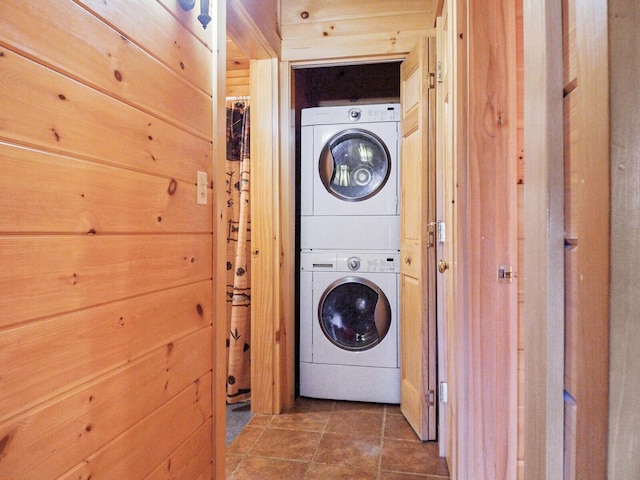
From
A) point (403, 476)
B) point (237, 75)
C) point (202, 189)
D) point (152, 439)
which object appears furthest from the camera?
point (237, 75)

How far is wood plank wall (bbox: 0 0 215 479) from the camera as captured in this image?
2.27ft

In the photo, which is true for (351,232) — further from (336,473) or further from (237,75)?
(237,75)

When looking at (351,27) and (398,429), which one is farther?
(351,27)

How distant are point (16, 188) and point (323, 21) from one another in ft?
7.06

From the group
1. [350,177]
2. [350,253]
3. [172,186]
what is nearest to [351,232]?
[350,253]

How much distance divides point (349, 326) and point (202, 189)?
60.8 inches

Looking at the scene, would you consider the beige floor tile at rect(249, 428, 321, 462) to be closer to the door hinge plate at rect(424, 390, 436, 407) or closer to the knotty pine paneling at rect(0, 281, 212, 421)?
the door hinge plate at rect(424, 390, 436, 407)

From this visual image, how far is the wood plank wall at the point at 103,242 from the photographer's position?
2.27 ft

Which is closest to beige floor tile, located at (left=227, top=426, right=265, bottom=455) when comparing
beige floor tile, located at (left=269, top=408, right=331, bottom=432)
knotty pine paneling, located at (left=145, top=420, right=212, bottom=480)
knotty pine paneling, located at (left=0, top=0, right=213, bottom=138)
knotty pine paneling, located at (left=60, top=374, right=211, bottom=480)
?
beige floor tile, located at (left=269, top=408, right=331, bottom=432)

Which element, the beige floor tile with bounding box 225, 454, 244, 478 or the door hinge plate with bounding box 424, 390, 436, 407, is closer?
the beige floor tile with bounding box 225, 454, 244, 478

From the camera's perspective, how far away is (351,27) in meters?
2.32

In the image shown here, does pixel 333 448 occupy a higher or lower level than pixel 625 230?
lower

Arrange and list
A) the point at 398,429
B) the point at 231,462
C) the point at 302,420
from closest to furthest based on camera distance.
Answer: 1. the point at 231,462
2. the point at 398,429
3. the point at 302,420

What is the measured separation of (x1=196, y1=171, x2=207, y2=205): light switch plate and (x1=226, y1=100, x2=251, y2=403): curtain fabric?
3.99 feet
